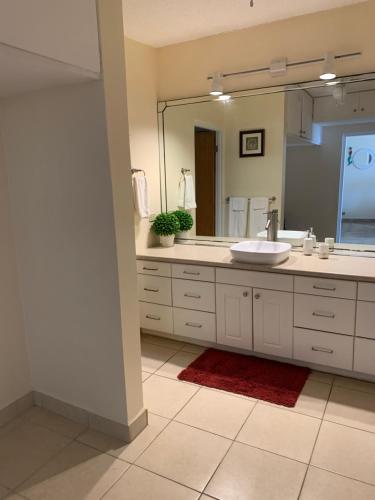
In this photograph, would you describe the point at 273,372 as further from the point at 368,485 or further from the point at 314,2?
the point at 314,2

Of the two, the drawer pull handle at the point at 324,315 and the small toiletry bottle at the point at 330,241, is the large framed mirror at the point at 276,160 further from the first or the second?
the drawer pull handle at the point at 324,315

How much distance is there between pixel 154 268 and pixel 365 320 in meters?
1.65

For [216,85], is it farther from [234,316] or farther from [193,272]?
[234,316]

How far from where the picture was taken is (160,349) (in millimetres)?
3174

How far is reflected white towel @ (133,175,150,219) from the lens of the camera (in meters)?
3.25

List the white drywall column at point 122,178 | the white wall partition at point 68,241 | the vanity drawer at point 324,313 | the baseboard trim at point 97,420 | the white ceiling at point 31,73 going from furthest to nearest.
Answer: the vanity drawer at point 324,313 → the baseboard trim at point 97,420 → the white wall partition at point 68,241 → the white drywall column at point 122,178 → the white ceiling at point 31,73

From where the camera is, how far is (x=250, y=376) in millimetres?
2680

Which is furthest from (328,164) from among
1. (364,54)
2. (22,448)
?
(22,448)

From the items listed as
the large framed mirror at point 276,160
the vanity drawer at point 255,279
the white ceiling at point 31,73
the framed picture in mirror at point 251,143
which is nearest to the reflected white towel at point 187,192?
the large framed mirror at point 276,160

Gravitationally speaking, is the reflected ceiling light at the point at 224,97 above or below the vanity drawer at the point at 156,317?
above

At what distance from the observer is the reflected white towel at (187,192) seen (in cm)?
357

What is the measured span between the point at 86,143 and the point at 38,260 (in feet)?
2.53

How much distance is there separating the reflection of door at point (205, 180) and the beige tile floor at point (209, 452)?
1588 mm

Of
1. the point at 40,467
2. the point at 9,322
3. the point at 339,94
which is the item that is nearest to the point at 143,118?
the point at 339,94
